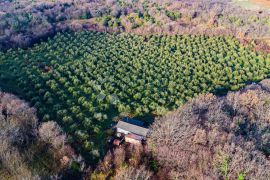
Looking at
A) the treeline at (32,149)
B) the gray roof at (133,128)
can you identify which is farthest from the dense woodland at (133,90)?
the gray roof at (133,128)

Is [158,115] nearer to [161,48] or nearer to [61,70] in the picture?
[61,70]

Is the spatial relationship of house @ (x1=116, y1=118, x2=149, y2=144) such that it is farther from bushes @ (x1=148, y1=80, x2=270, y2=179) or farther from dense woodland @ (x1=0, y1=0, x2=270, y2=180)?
bushes @ (x1=148, y1=80, x2=270, y2=179)

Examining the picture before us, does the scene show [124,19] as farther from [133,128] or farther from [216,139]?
[216,139]

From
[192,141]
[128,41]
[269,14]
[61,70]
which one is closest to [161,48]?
[128,41]

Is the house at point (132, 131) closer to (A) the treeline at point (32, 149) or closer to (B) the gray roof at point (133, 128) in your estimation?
(B) the gray roof at point (133, 128)

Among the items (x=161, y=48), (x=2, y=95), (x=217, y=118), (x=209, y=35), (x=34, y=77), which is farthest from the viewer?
(x=209, y=35)

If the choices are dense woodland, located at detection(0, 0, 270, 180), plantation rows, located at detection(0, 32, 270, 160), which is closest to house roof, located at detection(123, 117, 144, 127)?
dense woodland, located at detection(0, 0, 270, 180)

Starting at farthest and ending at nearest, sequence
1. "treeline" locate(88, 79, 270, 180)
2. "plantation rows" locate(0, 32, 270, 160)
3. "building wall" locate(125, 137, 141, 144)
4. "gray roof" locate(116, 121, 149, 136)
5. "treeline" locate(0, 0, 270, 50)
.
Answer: "treeline" locate(0, 0, 270, 50) < "plantation rows" locate(0, 32, 270, 160) < "gray roof" locate(116, 121, 149, 136) < "building wall" locate(125, 137, 141, 144) < "treeline" locate(88, 79, 270, 180)
